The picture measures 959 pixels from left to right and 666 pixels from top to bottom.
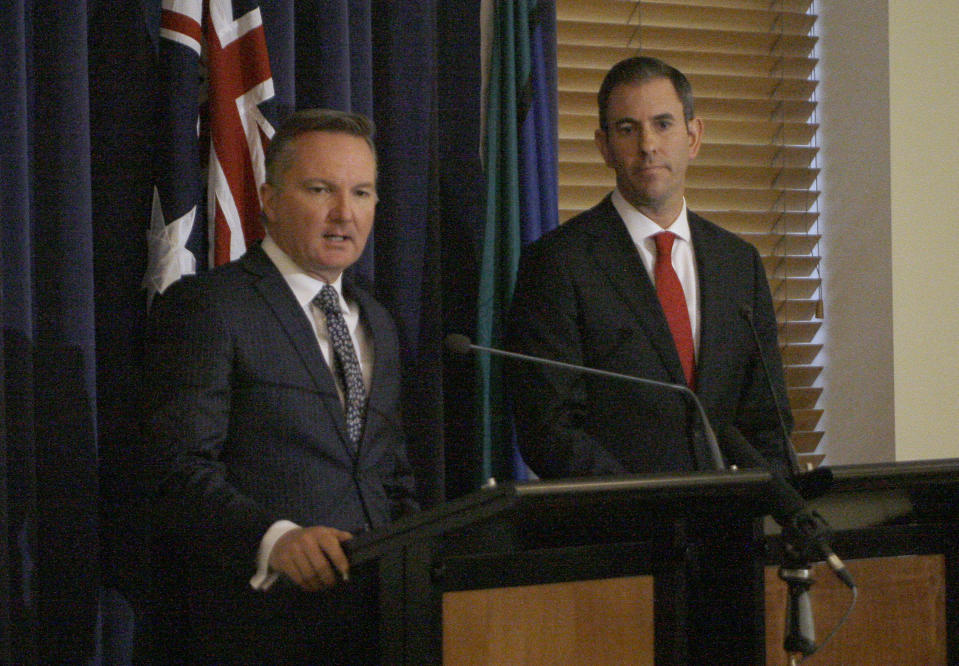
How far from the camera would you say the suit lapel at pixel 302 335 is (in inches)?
76.3

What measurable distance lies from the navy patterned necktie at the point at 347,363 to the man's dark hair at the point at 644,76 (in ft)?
2.67

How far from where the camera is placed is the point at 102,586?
7.66 ft

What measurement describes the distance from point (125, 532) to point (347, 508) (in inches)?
27.2

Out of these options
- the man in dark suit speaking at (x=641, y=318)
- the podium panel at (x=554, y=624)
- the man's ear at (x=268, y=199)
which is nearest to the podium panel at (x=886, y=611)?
the podium panel at (x=554, y=624)

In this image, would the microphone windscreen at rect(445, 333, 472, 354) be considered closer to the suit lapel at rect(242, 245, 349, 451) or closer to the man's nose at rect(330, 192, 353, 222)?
the suit lapel at rect(242, 245, 349, 451)

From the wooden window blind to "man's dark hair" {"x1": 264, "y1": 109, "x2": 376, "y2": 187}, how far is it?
4.25 ft

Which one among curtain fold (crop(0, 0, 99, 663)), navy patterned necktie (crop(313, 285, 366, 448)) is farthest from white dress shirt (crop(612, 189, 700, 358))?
curtain fold (crop(0, 0, 99, 663))

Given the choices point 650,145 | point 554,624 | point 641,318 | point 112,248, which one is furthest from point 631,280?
point 112,248

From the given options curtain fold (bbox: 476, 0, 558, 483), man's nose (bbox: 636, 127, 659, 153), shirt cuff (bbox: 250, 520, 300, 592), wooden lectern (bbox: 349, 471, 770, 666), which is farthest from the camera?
curtain fold (bbox: 476, 0, 558, 483)

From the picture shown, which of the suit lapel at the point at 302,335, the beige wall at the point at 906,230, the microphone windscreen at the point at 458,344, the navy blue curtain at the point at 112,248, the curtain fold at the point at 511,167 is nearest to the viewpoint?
the microphone windscreen at the point at 458,344

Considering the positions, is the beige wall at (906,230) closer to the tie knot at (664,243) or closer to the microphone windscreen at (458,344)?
the tie knot at (664,243)

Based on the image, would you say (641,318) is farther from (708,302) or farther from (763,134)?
(763,134)

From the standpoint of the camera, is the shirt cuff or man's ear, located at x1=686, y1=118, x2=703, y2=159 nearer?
the shirt cuff

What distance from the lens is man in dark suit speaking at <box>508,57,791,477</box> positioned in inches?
86.9
